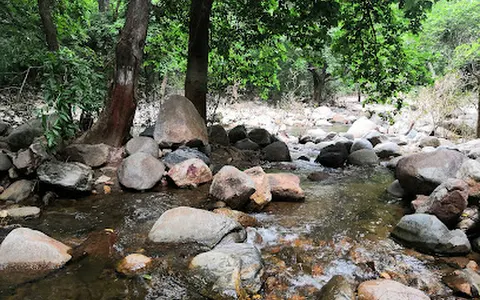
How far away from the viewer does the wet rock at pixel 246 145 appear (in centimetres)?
888

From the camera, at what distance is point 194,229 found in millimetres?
3439

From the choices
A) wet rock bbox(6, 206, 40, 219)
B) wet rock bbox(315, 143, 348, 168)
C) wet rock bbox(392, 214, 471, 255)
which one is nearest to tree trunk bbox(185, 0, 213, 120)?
wet rock bbox(315, 143, 348, 168)

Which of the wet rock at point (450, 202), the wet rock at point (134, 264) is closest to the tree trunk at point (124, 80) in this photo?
the wet rock at point (134, 264)

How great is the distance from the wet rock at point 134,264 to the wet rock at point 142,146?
2.96 m

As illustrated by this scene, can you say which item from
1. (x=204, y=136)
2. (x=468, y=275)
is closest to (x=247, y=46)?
(x=204, y=136)

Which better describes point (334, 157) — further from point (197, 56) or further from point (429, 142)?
point (429, 142)

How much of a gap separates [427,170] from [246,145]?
183 inches

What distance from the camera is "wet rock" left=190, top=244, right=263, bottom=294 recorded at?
8.82 feet

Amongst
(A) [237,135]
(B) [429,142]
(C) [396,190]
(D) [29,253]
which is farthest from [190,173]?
(B) [429,142]

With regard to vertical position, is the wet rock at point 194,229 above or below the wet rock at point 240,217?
above

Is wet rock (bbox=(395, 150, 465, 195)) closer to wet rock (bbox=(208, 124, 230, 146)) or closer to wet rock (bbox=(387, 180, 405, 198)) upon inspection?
wet rock (bbox=(387, 180, 405, 198))

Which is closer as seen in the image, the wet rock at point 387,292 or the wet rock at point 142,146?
the wet rock at point 387,292

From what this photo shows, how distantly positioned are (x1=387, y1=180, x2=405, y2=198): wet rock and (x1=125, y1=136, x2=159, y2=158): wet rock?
165 inches

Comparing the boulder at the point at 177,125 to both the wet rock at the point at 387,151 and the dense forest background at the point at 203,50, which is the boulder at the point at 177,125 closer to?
the dense forest background at the point at 203,50
